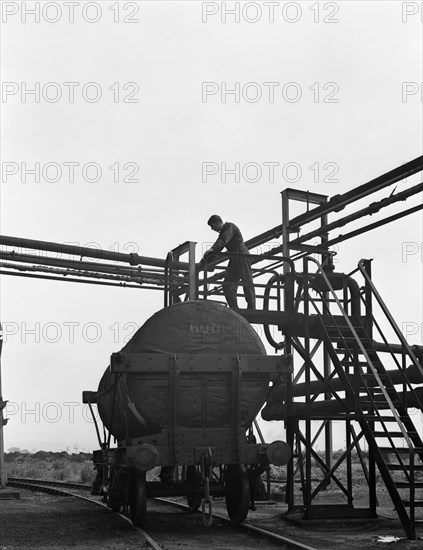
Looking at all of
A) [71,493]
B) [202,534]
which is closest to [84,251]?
[71,493]

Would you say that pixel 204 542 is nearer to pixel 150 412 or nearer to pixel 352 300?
pixel 150 412

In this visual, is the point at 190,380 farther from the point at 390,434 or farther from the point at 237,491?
the point at 390,434

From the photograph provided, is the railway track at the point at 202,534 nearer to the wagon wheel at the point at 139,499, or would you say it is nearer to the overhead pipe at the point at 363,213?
the wagon wheel at the point at 139,499

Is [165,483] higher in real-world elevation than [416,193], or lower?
lower

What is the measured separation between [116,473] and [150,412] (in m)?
1.33

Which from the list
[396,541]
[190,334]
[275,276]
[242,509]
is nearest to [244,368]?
[190,334]

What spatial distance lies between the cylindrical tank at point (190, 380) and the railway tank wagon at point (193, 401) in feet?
0.04

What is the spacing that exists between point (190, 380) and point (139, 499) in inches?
69.4

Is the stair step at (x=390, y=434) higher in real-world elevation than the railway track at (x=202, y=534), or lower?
higher

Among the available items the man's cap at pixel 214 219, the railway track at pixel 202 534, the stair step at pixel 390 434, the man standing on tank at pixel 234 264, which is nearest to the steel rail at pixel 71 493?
the railway track at pixel 202 534

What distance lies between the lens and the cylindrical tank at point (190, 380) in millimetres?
10539

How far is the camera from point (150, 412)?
10516 mm

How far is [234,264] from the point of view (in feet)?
45.1

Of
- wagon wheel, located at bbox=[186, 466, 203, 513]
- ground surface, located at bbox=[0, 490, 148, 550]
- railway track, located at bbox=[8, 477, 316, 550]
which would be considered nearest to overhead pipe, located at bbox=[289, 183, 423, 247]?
wagon wheel, located at bbox=[186, 466, 203, 513]
